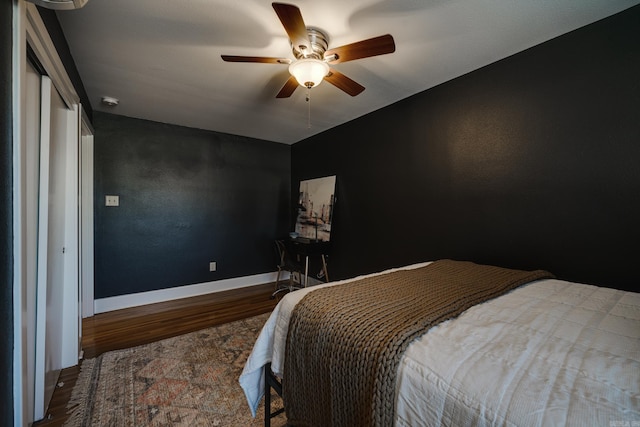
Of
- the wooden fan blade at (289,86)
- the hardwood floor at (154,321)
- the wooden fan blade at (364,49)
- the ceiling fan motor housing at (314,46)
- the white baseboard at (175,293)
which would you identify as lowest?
the hardwood floor at (154,321)

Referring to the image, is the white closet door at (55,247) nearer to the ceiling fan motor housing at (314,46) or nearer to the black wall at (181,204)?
the black wall at (181,204)

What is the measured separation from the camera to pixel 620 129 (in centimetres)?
156

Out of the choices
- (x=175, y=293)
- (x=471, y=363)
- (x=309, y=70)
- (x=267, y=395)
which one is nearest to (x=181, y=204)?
(x=175, y=293)

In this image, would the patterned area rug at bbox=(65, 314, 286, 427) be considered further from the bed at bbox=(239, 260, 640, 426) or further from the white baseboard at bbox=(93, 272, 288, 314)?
the white baseboard at bbox=(93, 272, 288, 314)

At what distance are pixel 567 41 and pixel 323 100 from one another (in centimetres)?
189

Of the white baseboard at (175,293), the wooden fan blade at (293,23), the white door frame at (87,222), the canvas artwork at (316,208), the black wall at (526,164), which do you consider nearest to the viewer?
the wooden fan blade at (293,23)

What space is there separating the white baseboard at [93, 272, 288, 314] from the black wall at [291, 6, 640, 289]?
2.01 metres

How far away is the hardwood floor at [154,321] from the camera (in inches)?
76.0

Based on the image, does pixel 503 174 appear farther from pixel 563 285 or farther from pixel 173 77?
pixel 173 77

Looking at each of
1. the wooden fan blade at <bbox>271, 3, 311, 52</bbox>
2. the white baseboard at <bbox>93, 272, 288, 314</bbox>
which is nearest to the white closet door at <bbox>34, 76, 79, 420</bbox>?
the white baseboard at <bbox>93, 272, 288, 314</bbox>

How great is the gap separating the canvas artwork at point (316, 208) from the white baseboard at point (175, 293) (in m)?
1.04

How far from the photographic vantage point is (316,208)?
149 inches

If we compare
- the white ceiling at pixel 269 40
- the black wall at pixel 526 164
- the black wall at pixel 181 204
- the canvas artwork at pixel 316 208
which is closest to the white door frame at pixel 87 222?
the black wall at pixel 181 204

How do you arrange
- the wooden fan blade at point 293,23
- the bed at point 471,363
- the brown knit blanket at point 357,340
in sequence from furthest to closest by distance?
the wooden fan blade at point 293,23, the brown knit blanket at point 357,340, the bed at point 471,363
